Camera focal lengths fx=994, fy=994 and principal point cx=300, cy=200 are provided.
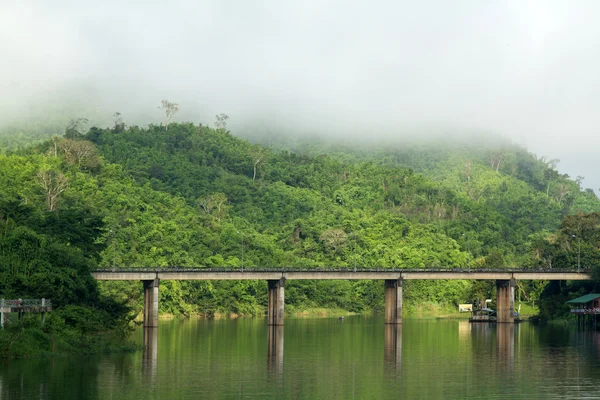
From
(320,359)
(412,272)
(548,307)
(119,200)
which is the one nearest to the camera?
(320,359)

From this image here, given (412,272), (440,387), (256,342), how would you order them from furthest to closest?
(412,272)
(256,342)
(440,387)

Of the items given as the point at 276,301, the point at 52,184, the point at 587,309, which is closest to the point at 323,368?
the point at 276,301

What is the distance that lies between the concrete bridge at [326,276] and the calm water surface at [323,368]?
9.84 m

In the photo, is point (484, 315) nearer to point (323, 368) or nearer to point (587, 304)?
point (587, 304)

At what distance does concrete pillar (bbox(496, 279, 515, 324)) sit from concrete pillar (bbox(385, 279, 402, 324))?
16.4m

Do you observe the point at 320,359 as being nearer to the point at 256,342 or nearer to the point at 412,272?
the point at 256,342

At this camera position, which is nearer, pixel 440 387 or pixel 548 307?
pixel 440 387

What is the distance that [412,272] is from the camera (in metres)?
145

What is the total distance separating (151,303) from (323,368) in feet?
180

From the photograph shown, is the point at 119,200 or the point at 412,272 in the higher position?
the point at 119,200

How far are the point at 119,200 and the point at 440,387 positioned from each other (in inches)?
5024

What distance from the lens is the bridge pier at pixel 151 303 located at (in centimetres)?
12988

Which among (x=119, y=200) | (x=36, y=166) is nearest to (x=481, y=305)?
(x=119, y=200)

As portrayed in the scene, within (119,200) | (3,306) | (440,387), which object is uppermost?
(119,200)
